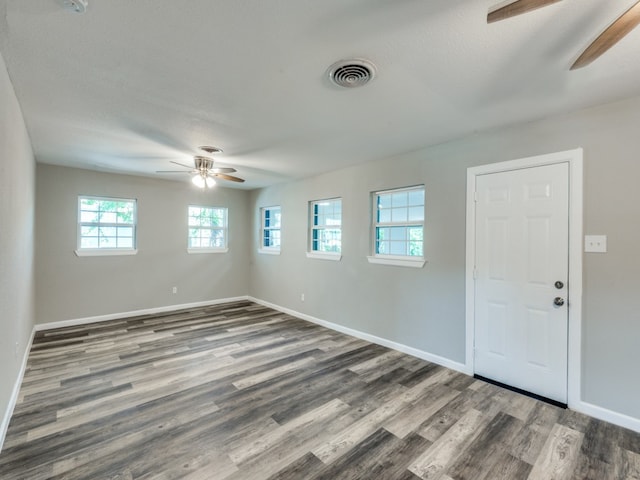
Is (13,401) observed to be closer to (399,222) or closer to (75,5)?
(75,5)

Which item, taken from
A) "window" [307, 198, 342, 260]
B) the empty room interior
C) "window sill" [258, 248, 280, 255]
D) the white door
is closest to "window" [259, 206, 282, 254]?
"window sill" [258, 248, 280, 255]

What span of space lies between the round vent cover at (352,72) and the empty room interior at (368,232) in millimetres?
20

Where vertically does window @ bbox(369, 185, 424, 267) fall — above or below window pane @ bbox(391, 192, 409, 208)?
below

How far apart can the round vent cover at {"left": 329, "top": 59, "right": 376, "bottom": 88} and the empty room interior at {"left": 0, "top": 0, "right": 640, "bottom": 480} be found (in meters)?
0.02

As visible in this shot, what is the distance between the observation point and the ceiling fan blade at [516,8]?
1.07 meters

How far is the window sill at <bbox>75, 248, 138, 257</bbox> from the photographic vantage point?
16.1ft

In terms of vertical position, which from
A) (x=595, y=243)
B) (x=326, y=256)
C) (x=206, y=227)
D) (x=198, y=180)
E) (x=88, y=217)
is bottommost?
(x=326, y=256)

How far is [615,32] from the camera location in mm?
1193

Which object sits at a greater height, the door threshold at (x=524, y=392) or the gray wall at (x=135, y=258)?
the gray wall at (x=135, y=258)

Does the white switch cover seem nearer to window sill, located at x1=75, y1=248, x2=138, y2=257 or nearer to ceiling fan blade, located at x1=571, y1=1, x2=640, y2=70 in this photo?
ceiling fan blade, located at x1=571, y1=1, x2=640, y2=70

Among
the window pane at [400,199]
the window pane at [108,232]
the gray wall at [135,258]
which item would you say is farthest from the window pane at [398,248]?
the window pane at [108,232]

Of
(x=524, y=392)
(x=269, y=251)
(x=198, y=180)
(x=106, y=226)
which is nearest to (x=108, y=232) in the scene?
(x=106, y=226)

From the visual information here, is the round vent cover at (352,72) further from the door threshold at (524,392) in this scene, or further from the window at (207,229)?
the window at (207,229)

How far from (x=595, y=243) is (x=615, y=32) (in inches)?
74.2
